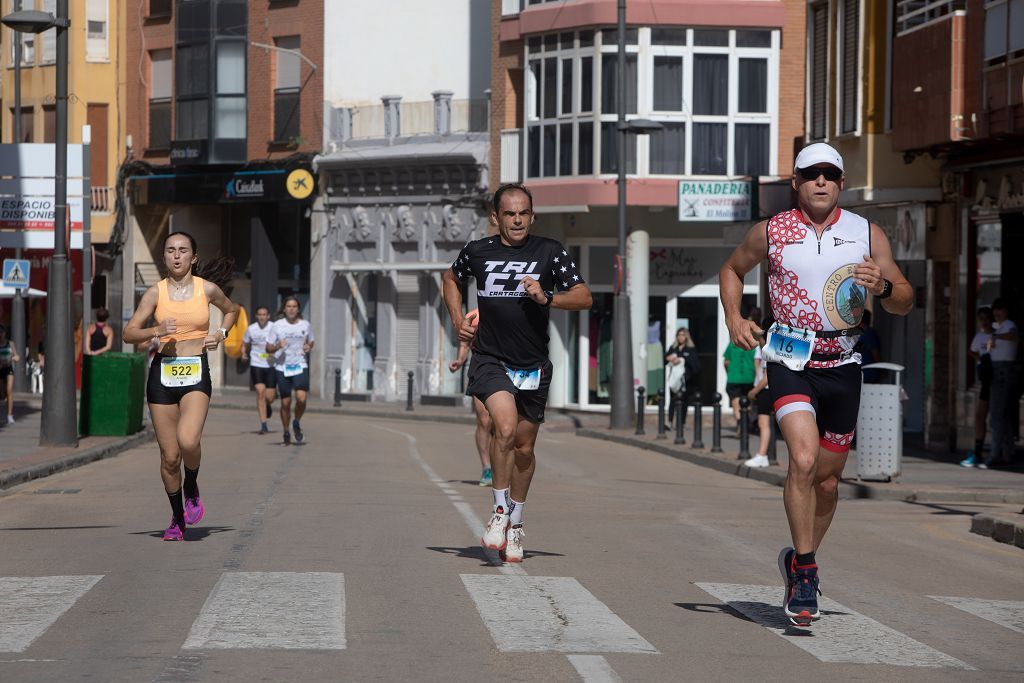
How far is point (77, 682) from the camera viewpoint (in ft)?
21.3

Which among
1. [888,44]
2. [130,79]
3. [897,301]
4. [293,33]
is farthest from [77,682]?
[130,79]

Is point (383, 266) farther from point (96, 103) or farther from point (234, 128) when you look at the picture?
point (96, 103)

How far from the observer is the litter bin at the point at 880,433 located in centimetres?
1838

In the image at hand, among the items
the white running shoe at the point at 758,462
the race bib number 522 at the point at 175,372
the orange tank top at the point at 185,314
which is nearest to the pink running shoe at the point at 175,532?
the race bib number 522 at the point at 175,372

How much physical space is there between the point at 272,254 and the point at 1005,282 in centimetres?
2890

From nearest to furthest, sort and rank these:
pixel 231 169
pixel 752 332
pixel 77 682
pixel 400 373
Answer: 1. pixel 77 682
2. pixel 752 332
3. pixel 400 373
4. pixel 231 169

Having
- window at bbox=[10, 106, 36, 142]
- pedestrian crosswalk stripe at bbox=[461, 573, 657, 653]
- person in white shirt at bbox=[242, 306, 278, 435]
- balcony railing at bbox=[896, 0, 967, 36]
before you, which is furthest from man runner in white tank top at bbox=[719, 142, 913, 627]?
window at bbox=[10, 106, 36, 142]

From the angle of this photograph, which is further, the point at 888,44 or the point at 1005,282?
the point at 888,44

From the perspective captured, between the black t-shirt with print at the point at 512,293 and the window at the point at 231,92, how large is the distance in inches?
1575

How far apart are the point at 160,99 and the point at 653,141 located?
60.9 feet

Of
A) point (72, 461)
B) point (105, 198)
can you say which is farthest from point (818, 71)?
point (105, 198)

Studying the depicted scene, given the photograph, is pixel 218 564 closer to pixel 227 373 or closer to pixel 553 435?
pixel 553 435

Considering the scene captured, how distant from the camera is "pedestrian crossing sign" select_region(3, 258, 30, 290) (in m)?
37.2

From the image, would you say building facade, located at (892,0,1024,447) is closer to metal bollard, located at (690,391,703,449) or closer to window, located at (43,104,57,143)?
metal bollard, located at (690,391,703,449)
